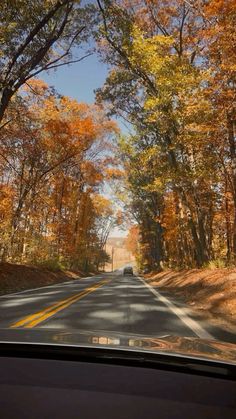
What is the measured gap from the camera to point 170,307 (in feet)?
40.3

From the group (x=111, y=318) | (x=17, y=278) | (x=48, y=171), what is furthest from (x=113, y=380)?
(x=48, y=171)

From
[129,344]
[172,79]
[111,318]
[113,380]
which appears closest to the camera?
[113,380]

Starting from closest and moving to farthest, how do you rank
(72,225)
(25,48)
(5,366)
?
(5,366) → (25,48) → (72,225)

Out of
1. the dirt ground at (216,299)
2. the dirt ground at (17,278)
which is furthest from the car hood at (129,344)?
the dirt ground at (17,278)

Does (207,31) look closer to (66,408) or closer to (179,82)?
(179,82)

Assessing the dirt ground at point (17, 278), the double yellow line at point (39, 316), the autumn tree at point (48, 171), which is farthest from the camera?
the autumn tree at point (48, 171)

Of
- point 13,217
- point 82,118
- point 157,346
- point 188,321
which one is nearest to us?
point 157,346

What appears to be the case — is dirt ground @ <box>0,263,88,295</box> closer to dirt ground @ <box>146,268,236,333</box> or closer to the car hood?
dirt ground @ <box>146,268,236,333</box>

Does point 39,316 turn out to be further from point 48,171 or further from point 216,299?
point 48,171

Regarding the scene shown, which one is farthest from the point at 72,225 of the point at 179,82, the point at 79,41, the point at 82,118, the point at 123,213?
the point at 179,82

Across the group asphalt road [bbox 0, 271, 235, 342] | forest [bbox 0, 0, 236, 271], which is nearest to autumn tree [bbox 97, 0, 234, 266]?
forest [bbox 0, 0, 236, 271]

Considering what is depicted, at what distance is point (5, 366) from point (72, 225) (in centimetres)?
4732

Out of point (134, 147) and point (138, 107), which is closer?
point (138, 107)

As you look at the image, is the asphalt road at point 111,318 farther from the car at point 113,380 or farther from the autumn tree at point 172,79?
the autumn tree at point 172,79
